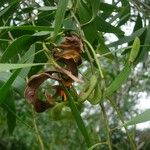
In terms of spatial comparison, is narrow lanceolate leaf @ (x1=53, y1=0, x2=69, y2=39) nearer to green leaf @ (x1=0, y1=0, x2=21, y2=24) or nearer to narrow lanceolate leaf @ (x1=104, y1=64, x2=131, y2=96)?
narrow lanceolate leaf @ (x1=104, y1=64, x2=131, y2=96)

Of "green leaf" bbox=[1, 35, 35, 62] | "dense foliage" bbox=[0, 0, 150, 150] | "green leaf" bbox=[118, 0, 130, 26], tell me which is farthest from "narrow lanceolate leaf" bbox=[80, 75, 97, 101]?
"green leaf" bbox=[118, 0, 130, 26]

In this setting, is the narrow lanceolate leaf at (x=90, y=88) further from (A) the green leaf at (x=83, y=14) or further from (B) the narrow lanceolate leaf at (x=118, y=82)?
(A) the green leaf at (x=83, y=14)

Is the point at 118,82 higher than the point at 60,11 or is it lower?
lower

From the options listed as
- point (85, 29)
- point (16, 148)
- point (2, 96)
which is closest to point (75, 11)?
point (85, 29)

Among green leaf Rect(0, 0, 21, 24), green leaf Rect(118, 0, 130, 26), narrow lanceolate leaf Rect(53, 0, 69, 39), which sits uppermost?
narrow lanceolate leaf Rect(53, 0, 69, 39)

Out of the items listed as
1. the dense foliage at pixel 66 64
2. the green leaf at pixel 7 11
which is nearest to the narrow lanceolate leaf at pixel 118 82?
the dense foliage at pixel 66 64

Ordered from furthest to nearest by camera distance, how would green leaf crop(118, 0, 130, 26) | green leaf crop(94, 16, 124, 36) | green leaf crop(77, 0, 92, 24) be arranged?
green leaf crop(118, 0, 130, 26), green leaf crop(94, 16, 124, 36), green leaf crop(77, 0, 92, 24)

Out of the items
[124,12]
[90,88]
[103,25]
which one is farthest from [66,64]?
[124,12]

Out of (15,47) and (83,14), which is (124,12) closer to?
(83,14)

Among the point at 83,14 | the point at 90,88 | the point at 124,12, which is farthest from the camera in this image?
the point at 124,12

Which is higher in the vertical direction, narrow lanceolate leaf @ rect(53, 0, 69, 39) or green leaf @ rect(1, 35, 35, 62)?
narrow lanceolate leaf @ rect(53, 0, 69, 39)

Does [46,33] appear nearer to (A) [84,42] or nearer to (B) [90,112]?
(A) [84,42]
